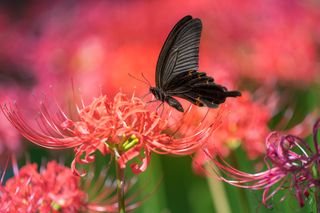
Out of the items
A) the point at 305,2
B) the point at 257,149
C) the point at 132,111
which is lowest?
the point at 257,149

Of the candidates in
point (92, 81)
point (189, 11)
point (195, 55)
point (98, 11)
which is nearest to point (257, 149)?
point (195, 55)

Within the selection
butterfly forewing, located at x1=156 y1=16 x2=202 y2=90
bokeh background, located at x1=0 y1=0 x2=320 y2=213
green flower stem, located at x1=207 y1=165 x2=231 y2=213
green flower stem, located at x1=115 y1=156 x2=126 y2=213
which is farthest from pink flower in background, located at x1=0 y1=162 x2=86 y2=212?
bokeh background, located at x1=0 y1=0 x2=320 y2=213

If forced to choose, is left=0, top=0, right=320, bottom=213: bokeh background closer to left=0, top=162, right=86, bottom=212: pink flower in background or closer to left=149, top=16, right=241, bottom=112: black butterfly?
left=149, top=16, right=241, bottom=112: black butterfly

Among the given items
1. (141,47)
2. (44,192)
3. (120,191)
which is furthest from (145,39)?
(120,191)

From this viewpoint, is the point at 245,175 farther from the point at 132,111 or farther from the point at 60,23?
the point at 60,23

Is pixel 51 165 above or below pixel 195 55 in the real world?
below

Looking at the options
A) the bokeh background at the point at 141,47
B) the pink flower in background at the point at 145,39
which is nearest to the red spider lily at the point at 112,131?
the bokeh background at the point at 141,47

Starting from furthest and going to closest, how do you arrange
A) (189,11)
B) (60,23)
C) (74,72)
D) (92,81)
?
(60,23) → (189,11) → (74,72) → (92,81)
